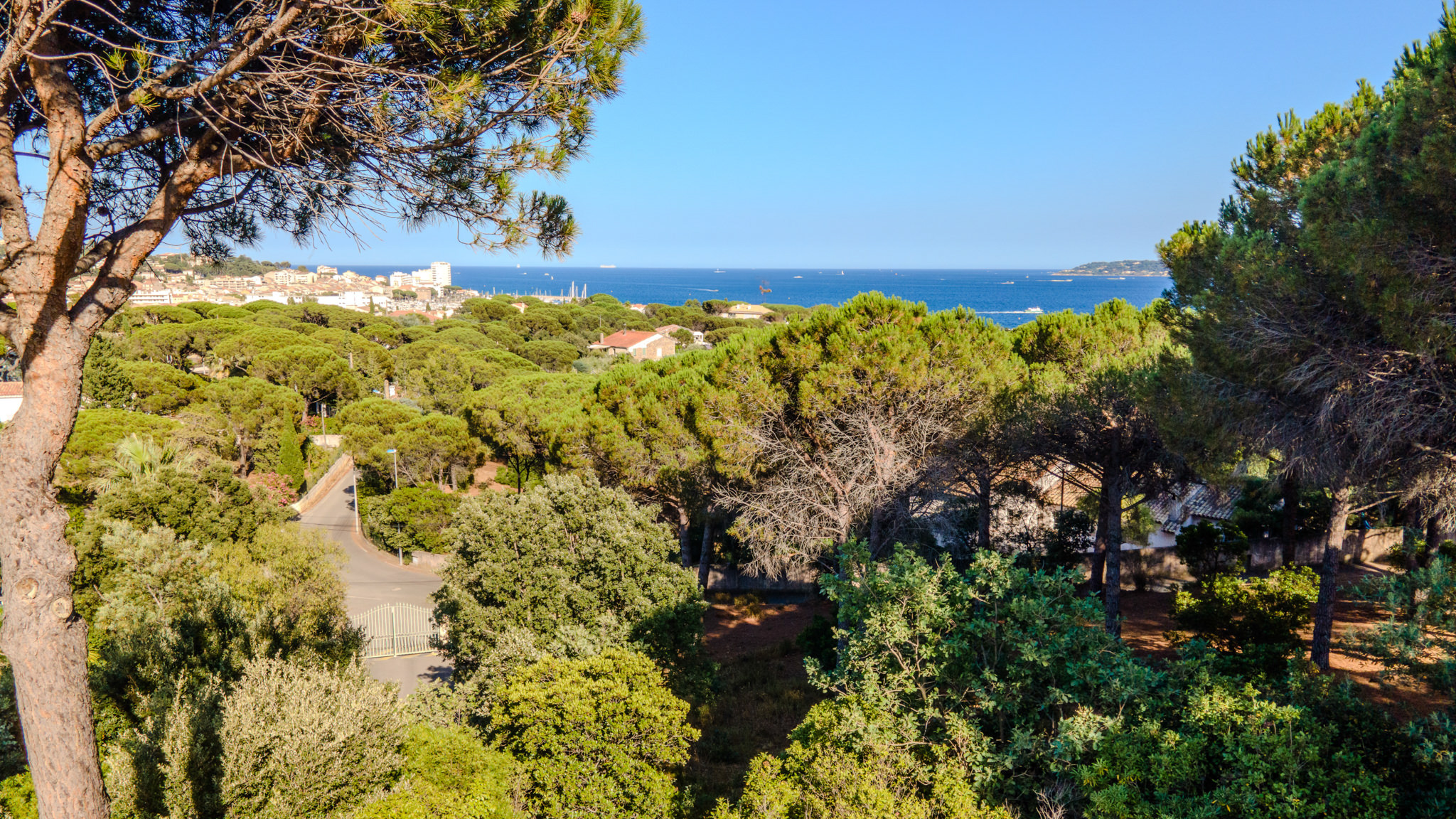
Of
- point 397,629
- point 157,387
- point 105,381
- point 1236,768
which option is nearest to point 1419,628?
point 1236,768

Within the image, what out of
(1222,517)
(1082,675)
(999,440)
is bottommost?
(1222,517)

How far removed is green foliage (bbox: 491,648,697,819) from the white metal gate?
10789 mm

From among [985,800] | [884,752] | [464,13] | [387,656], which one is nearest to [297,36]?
[464,13]

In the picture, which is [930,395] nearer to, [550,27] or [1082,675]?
[1082,675]

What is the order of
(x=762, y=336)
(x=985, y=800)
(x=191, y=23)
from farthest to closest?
(x=762, y=336) < (x=985, y=800) < (x=191, y=23)

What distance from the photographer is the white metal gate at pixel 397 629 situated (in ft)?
53.4

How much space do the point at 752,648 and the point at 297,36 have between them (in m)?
13.1

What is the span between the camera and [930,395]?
11930 mm

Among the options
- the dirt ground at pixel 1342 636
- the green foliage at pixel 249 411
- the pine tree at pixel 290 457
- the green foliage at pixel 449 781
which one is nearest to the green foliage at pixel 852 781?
the green foliage at pixel 449 781

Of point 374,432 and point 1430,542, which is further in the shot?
point 374,432

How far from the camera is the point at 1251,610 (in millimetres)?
9750

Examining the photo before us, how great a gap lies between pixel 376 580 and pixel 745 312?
242 ft

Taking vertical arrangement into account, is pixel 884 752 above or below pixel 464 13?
below

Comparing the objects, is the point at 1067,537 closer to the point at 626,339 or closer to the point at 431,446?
the point at 431,446
